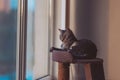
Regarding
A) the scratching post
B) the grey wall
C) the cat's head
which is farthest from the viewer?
the grey wall

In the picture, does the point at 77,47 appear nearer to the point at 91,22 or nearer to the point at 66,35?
the point at 66,35

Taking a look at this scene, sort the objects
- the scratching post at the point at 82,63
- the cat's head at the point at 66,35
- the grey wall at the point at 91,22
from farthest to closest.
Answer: the grey wall at the point at 91,22
the cat's head at the point at 66,35
the scratching post at the point at 82,63

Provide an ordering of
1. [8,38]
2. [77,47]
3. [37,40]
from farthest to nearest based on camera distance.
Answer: [37,40] < [77,47] < [8,38]

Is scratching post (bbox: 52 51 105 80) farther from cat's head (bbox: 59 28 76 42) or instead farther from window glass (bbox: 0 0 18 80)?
window glass (bbox: 0 0 18 80)

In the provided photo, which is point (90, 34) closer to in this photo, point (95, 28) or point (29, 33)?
point (95, 28)

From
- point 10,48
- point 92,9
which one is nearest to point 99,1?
point 92,9

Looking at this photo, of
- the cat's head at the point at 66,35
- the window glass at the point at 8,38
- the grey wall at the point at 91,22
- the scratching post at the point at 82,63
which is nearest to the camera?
the window glass at the point at 8,38

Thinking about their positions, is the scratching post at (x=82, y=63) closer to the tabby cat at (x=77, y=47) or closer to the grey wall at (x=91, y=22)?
the tabby cat at (x=77, y=47)

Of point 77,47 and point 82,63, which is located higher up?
point 77,47

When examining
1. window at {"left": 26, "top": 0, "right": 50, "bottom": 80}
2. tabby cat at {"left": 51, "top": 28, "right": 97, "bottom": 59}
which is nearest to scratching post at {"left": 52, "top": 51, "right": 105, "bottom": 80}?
tabby cat at {"left": 51, "top": 28, "right": 97, "bottom": 59}

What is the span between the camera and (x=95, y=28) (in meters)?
2.01

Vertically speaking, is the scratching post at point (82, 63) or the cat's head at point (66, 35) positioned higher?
the cat's head at point (66, 35)

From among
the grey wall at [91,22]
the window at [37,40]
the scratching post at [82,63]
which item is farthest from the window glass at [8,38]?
the grey wall at [91,22]

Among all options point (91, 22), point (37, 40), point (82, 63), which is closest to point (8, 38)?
point (37, 40)
